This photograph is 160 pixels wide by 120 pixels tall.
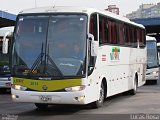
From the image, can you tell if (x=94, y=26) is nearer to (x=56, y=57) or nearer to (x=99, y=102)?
(x=56, y=57)

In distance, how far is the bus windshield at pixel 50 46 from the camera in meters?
12.1

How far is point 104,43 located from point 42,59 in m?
2.81

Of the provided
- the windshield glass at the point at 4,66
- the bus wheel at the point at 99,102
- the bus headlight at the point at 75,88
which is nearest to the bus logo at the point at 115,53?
the bus wheel at the point at 99,102

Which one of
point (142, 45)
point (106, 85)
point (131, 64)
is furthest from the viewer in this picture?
point (142, 45)

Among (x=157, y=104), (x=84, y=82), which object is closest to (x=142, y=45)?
(x=157, y=104)

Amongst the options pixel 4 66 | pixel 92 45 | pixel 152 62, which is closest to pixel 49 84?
pixel 92 45

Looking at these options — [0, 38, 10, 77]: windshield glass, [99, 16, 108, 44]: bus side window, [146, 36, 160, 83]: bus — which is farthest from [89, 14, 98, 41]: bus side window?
[146, 36, 160, 83]: bus

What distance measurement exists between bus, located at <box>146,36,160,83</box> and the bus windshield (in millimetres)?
15443

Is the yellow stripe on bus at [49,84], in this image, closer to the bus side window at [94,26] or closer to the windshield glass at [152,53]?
the bus side window at [94,26]

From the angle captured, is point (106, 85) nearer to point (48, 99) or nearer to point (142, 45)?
point (48, 99)

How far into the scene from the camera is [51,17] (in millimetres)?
12578

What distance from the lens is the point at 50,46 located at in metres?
12.2

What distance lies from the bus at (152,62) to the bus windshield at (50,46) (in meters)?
15.4

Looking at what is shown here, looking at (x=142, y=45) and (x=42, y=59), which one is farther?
(x=142, y=45)
